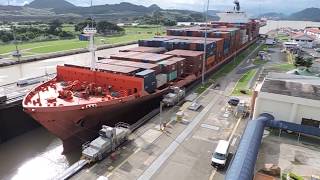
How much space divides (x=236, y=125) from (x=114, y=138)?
1434 centimetres

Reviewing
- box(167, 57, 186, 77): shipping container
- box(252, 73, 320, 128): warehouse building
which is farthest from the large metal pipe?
box(167, 57, 186, 77): shipping container

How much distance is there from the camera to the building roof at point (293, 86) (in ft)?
A: 101

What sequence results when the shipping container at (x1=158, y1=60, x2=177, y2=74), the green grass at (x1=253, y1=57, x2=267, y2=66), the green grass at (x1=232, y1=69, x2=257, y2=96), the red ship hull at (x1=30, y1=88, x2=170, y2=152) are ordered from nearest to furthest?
1. the red ship hull at (x1=30, y1=88, x2=170, y2=152)
2. the shipping container at (x1=158, y1=60, x2=177, y2=74)
3. the green grass at (x1=232, y1=69, x2=257, y2=96)
4. the green grass at (x1=253, y1=57, x2=267, y2=66)

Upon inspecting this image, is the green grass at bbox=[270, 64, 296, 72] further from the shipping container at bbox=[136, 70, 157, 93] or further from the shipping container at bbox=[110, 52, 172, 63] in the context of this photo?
the shipping container at bbox=[136, 70, 157, 93]

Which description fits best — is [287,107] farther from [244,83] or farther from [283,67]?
[283,67]

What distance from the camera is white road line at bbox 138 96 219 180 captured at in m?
23.0

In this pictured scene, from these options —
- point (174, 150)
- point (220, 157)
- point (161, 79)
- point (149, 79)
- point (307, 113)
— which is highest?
point (149, 79)

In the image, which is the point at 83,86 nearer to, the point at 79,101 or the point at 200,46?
the point at 79,101

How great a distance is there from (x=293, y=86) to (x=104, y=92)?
888 inches

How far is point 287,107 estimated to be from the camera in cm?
3023

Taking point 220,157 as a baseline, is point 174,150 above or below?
below

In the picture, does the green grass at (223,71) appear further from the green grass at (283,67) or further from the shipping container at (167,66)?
the green grass at (283,67)

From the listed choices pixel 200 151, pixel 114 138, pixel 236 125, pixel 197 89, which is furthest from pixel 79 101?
pixel 197 89

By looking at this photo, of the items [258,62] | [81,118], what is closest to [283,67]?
[258,62]
